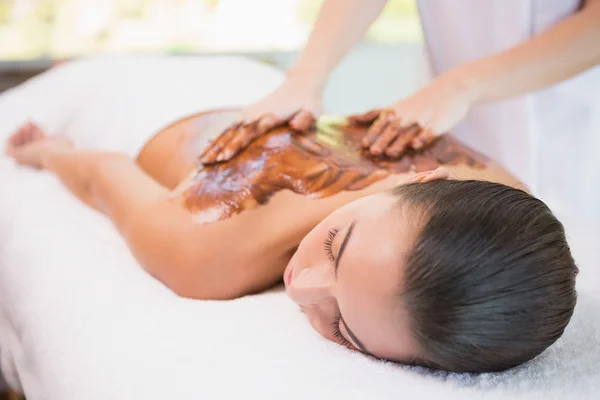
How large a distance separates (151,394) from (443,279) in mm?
384

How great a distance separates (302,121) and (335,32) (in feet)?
0.96

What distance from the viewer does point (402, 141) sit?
4.26 ft

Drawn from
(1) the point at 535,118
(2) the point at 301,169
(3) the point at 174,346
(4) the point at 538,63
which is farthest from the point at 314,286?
(1) the point at 535,118

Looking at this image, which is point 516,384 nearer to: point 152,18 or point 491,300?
point 491,300

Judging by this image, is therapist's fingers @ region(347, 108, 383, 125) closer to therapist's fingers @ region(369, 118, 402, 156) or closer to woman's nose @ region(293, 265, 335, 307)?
therapist's fingers @ region(369, 118, 402, 156)

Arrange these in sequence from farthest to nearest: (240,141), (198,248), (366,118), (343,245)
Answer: (366,118), (240,141), (198,248), (343,245)

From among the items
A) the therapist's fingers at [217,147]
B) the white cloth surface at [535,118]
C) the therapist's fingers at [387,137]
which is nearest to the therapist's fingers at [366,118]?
the therapist's fingers at [387,137]

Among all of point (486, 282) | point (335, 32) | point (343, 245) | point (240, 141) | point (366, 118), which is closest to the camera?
point (486, 282)

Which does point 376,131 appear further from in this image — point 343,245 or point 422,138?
point 343,245

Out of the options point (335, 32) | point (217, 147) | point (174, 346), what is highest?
point (335, 32)

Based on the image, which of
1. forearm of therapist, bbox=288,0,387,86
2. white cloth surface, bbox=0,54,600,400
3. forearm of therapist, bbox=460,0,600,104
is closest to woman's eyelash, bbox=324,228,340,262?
white cloth surface, bbox=0,54,600,400

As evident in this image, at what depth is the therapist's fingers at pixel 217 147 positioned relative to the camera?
133cm

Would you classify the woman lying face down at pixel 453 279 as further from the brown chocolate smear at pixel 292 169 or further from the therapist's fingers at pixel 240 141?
the therapist's fingers at pixel 240 141

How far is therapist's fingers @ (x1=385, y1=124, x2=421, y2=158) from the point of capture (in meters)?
1.29
